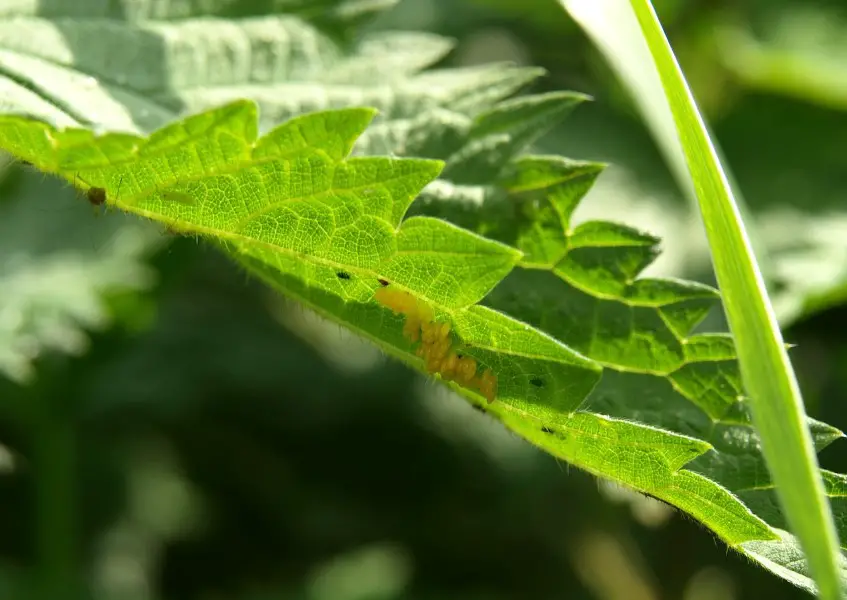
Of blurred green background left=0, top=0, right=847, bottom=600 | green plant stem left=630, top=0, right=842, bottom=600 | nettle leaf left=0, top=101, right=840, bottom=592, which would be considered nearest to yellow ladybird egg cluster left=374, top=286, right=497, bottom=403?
nettle leaf left=0, top=101, right=840, bottom=592

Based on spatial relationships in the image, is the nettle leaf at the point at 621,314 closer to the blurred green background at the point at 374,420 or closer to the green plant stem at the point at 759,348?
the green plant stem at the point at 759,348

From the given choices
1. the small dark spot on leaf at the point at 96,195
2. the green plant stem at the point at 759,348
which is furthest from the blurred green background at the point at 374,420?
the green plant stem at the point at 759,348

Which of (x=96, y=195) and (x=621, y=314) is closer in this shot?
(x=96, y=195)

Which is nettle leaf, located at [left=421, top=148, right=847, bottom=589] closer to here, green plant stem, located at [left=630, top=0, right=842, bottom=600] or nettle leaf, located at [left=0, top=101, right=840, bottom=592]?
nettle leaf, located at [left=0, top=101, right=840, bottom=592]

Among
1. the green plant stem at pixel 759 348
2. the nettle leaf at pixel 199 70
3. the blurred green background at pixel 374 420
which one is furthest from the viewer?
the blurred green background at pixel 374 420

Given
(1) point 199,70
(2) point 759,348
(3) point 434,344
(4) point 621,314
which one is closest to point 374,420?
(1) point 199,70

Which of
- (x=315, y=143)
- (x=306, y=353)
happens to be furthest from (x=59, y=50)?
(x=306, y=353)

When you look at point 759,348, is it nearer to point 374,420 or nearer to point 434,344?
point 434,344
